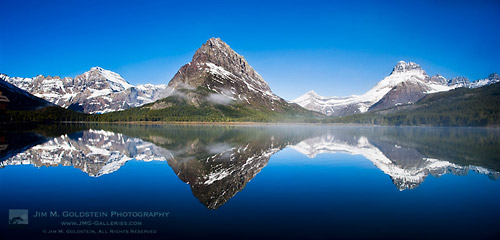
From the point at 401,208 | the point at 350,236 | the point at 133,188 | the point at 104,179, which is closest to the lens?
the point at 350,236

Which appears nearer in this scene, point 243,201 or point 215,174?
point 243,201

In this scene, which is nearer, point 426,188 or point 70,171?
point 426,188

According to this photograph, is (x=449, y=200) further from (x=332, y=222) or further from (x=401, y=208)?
(x=332, y=222)

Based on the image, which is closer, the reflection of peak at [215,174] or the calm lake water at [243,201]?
the calm lake water at [243,201]

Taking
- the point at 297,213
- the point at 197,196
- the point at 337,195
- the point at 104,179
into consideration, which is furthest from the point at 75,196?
the point at 337,195

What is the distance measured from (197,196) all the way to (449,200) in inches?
575

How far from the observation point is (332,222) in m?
13.3

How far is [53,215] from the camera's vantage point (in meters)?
13.7

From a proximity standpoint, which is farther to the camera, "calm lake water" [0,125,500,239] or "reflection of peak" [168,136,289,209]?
"reflection of peak" [168,136,289,209]

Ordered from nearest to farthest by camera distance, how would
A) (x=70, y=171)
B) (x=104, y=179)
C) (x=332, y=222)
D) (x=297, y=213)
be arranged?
1. (x=332, y=222)
2. (x=297, y=213)
3. (x=104, y=179)
4. (x=70, y=171)

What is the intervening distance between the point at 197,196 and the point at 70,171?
13955 millimetres

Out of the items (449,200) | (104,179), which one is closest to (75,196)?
(104,179)

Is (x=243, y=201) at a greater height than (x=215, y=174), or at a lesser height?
lesser

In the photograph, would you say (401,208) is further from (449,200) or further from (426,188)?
(426,188)
